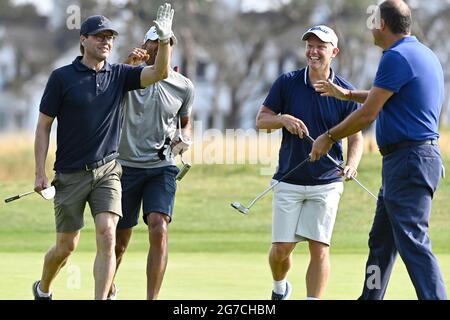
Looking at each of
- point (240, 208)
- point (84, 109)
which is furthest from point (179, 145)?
point (84, 109)

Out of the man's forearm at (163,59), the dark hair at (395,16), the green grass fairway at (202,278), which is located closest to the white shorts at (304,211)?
the green grass fairway at (202,278)

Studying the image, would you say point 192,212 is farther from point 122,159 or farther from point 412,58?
point 412,58

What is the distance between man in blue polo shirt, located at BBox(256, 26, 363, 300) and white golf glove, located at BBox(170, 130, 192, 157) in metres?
0.67

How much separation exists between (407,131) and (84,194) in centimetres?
248

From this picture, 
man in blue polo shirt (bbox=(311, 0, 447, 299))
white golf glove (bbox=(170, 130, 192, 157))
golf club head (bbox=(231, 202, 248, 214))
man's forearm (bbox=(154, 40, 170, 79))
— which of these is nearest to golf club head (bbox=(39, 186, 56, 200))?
man's forearm (bbox=(154, 40, 170, 79))

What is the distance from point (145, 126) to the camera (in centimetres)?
1019

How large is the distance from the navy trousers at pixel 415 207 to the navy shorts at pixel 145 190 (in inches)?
85.4

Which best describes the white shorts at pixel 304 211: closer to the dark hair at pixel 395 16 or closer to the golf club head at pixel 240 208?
the golf club head at pixel 240 208

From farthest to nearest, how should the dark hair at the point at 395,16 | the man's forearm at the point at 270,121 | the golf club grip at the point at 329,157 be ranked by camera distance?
the man's forearm at the point at 270,121, the golf club grip at the point at 329,157, the dark hair at the point at 395,16

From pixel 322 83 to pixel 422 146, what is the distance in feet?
3.22

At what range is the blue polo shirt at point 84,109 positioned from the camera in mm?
9117

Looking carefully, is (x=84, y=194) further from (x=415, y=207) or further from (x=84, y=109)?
(x=415, y=207)
